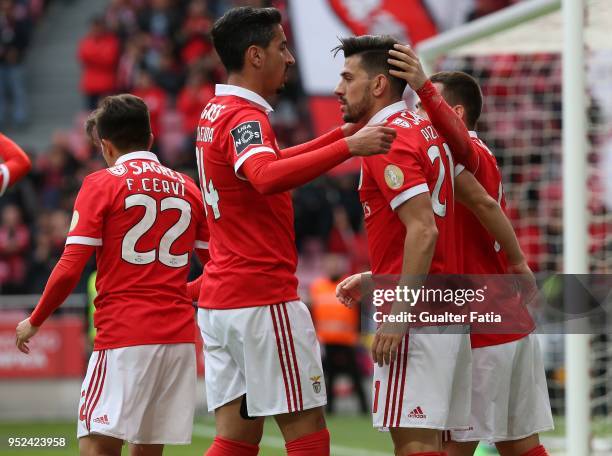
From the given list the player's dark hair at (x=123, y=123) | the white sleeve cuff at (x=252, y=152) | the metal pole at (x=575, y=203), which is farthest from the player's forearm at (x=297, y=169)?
the metal pole at (x=575, y=203)

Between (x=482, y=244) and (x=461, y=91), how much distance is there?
29.2 inches

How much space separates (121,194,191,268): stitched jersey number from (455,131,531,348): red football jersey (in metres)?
1.27

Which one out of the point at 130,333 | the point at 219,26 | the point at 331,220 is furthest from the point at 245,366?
the point at 331,220

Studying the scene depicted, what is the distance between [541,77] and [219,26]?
7983mm

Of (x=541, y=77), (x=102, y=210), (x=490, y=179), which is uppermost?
(x=541, y=77)

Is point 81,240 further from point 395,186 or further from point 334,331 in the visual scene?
point 334,331

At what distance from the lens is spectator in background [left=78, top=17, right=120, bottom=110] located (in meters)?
17.8

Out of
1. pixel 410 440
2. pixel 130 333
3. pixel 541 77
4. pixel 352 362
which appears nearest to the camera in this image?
pixel 410 440

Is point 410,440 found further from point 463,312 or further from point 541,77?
point 541,77

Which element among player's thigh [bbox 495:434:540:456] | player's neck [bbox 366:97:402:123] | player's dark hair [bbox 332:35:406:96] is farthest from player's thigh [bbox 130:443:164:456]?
player's dark hair [bbox 332:35:406:96]

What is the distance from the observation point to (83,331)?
13367 mm

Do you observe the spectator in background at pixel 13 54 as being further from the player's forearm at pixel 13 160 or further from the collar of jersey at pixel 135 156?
the collar of jersey at pixel 135 156

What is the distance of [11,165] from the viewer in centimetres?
612

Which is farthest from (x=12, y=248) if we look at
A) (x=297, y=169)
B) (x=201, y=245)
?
(x=297, y=169)
